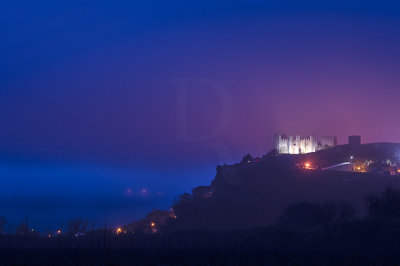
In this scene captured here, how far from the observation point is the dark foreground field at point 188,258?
14.3 m

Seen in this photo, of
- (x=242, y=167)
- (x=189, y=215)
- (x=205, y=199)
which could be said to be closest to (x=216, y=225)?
(x=189, y=215)

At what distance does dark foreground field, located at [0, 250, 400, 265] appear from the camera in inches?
562

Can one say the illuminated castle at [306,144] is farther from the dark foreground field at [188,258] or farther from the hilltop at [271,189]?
the dark foreground field at [188,258]

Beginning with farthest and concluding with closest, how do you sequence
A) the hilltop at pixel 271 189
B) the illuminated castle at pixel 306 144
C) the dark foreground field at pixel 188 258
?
the illuminated castle at pixel 306 144, the hilltop at pixel 271 189, the dark foreground field at pixel 188 258

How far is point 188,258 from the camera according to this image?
15.1 m

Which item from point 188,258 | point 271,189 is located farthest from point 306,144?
point 188,258

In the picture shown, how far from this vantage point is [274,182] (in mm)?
56656

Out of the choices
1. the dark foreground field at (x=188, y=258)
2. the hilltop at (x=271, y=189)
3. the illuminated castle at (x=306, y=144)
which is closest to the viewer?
the dark foreground field at (x=188, y=258)

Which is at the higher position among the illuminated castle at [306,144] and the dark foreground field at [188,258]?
the illuminated castle at [306,144]

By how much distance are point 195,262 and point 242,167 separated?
50161 mm

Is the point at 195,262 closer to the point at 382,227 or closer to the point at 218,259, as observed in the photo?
the point at 218,259

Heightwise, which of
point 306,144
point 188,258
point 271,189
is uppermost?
point 306,144

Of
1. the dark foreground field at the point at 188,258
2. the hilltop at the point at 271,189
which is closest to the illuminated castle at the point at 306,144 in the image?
the hilltop at the point at 271,189

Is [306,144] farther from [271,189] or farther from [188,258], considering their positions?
[188,258]
